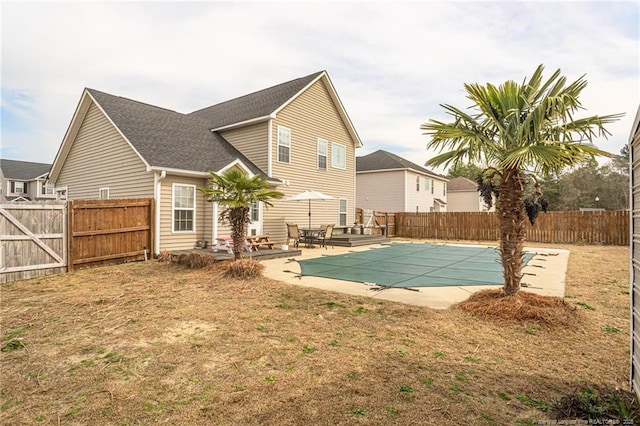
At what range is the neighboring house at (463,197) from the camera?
38.2 m

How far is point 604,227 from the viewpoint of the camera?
1747 cm

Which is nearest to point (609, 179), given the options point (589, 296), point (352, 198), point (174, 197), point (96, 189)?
point (352, 198)

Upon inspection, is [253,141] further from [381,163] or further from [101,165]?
[381,163]

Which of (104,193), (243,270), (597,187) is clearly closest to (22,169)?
(104,193)

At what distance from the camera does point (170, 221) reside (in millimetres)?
11305

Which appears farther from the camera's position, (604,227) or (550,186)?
(550,186)

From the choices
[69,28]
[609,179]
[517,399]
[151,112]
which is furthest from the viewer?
[609,179]

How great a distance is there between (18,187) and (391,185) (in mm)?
43943

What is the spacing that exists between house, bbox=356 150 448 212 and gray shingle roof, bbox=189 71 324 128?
12799 mm

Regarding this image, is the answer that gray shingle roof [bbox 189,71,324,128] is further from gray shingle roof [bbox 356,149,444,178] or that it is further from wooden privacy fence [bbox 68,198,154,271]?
gray shingle roof [bbox 356,149,444,178]

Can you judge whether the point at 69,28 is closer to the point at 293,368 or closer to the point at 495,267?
the point at 293,368

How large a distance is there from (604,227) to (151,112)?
931 inches

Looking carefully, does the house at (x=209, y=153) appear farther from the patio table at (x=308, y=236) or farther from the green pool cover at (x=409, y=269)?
the green pool cover at (x=409, y=269)

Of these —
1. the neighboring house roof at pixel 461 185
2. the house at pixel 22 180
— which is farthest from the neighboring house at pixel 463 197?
the house at pixel 22 180
